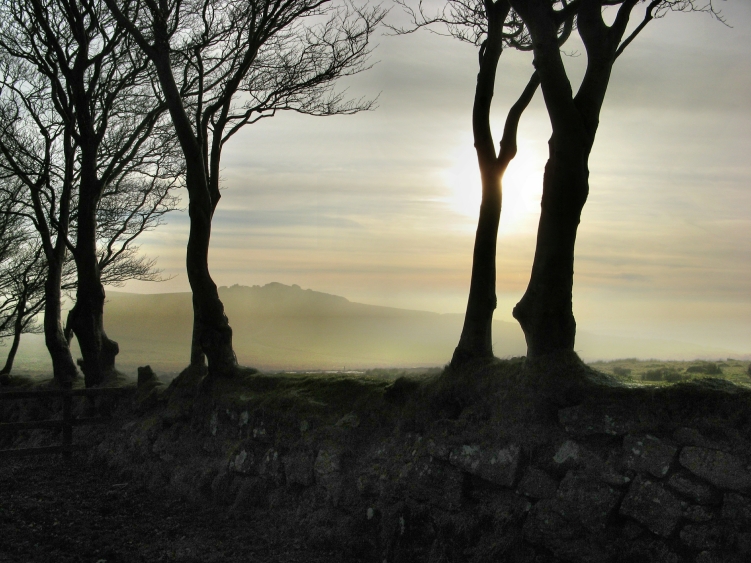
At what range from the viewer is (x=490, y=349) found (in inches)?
360

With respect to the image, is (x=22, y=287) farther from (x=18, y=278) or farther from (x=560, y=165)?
(x=560, y=165)

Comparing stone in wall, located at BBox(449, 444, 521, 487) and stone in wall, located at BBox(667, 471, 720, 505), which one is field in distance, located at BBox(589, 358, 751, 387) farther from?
stone in wall, located at BBox(449, 444, 521, 487)

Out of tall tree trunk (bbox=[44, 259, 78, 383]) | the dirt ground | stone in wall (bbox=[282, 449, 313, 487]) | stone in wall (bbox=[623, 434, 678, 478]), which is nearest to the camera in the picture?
stone in wall (bbox=[623, 434, 678, 478])

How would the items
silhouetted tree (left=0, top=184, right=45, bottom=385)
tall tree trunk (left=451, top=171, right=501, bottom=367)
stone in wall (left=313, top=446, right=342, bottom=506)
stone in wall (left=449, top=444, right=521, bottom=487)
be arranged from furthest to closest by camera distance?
silhouetted tree (left=0, top=184, right=45, bottom=385), tall tree trunk (left=451, top=171, right=501, bottom=367), stone in wall (left=313, top=446, right=342, bottom=506), stone in wall (left=449, top=444, right=521, bottom=487)

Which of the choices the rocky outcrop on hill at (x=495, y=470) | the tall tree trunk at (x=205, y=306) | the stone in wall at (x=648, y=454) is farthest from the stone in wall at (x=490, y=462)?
the tall tree trunk at (x=205, y=306)

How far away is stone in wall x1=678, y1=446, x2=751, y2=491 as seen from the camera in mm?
6086

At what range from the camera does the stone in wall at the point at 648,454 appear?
256 inches

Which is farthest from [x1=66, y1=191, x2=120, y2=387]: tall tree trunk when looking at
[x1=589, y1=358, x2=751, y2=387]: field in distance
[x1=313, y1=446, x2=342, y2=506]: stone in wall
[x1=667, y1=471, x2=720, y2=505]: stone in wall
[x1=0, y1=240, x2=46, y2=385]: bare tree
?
[x1=667, y1=471, x2=720, y2=505]: stone in wall

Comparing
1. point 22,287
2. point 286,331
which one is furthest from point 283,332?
point 22,287

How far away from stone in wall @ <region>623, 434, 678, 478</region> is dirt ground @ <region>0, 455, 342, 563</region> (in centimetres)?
365

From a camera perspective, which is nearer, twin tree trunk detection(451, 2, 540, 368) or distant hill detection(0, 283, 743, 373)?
twin tree trunk detection(451, 2, 540, 368)

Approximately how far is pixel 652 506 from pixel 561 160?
3.88 meters

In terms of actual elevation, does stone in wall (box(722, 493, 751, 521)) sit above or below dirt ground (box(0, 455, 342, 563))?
above

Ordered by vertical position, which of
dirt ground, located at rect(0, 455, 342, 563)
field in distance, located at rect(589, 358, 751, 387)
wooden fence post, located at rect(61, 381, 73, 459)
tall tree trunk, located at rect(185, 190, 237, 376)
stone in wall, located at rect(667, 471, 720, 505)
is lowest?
dirt ground, located at rect(0, 455, 342, 563)
